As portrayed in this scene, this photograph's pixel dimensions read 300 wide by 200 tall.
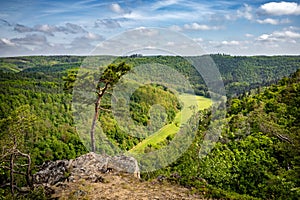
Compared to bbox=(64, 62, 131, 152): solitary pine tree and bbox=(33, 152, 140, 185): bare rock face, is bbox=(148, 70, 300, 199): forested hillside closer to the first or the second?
bbox=(33, 152, 140, 185): bare rock face

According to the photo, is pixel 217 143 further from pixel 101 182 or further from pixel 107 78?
pixel 101 182

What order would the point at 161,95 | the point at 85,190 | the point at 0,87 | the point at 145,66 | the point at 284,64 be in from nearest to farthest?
1. the point at 85,190
2. the point at 145,66
3. the point at 161,95
4. the point at 0,87
5. the point at 284,64

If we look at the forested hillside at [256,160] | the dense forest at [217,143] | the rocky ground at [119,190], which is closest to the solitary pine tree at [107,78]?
the dense forest at [217,143]

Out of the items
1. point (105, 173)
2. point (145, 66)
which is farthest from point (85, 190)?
point (145, 66)

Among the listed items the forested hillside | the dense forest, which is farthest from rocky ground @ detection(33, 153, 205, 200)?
the forested hillside

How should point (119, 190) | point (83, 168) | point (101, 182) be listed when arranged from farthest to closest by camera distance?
point (83, 168), point (101, 182), point (119, 190)

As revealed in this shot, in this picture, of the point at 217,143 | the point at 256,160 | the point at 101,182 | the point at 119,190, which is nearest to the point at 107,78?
the point at 101,182

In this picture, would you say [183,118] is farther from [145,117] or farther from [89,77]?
[89,77]

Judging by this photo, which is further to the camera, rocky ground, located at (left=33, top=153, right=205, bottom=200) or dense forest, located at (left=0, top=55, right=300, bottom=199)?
dense forest, located at (left=0, top=55, right=300, bottom=199)

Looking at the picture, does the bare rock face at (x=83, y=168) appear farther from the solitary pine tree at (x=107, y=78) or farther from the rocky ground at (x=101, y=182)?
the solitary pine tree at (x=107, y=78)
